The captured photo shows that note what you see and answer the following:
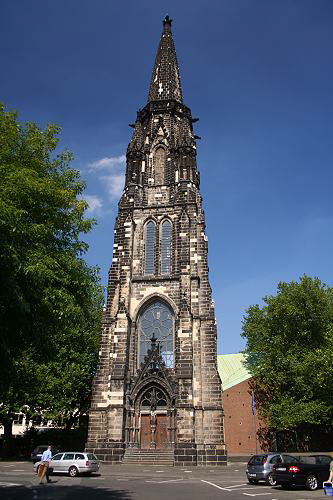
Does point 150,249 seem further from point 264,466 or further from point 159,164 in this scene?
point 264,466

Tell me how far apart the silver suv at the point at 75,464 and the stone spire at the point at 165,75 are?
1257 inches

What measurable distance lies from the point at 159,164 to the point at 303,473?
87.2 ft

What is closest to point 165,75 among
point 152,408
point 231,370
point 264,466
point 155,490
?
point 231,370

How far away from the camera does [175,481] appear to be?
54.9ft

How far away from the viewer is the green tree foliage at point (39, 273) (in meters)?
9.42

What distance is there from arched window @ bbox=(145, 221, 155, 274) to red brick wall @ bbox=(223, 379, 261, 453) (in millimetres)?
13540

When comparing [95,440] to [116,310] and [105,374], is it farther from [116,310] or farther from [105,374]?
[116,310]

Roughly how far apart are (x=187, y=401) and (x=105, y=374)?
5628mm

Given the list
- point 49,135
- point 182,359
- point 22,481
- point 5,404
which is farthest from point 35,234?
point 5,404

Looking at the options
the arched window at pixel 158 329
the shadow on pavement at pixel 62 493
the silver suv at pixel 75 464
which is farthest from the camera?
the arched window at pixel 158 329

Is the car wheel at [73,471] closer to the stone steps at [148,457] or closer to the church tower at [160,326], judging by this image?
the church tower at [160,326]

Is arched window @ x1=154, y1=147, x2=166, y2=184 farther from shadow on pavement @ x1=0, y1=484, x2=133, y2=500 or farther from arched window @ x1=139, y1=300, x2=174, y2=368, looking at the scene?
shadow on pavement @ x1=0, y1=484, x2=133, y2=500

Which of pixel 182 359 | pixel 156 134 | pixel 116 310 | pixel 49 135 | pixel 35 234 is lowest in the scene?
pixel 182 359

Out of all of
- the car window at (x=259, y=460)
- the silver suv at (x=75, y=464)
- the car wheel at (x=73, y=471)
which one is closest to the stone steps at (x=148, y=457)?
the silver suv at (x=75, y=464)
